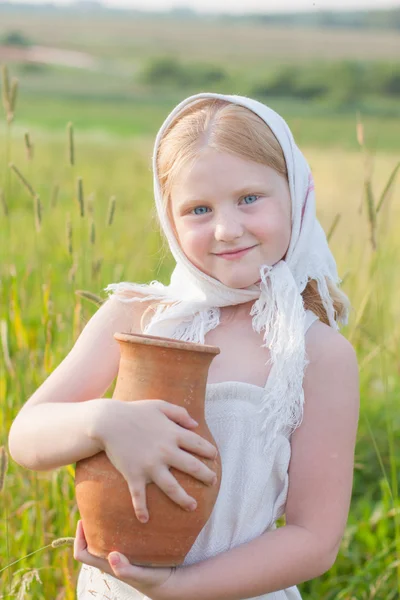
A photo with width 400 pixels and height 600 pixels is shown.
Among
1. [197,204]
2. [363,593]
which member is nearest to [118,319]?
[197,204]

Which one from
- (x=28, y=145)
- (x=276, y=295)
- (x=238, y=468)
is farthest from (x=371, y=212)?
(x=28, y=145)

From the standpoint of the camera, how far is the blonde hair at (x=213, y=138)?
5.65 feet

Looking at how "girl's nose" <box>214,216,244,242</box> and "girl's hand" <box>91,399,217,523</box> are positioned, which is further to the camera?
"girl's nose" <box>214,216,244,242</box>

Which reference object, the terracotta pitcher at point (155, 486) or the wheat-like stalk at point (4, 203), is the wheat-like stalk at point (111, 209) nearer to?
the wheat-like stalk at point (4, 203)

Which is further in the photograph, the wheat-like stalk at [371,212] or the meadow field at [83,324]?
the meadow field at [83,324]

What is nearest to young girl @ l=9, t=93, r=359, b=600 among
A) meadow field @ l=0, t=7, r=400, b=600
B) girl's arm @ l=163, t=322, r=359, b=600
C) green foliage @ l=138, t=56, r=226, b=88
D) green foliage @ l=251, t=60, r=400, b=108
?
girl's arm @ l=163, t=322, r=359, b=600

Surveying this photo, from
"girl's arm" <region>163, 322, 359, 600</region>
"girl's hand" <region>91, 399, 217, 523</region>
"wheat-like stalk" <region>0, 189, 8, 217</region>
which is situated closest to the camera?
"girl's hand" <region>91, 399, 217, 523</region>

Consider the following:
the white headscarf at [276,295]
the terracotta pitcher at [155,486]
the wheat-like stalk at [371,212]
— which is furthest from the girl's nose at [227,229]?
the wheat-like stalk at [371,212]

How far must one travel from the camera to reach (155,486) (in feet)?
4.93

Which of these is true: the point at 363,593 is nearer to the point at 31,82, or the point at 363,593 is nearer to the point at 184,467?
the point at 184,467

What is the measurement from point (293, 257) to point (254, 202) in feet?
0.54

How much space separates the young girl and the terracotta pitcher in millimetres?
35

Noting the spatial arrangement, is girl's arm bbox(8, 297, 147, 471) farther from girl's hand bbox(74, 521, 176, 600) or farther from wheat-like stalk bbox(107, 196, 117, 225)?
wheat-like stalk bbox(107, 196, 117, 225)

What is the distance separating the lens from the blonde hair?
172 centimetres
